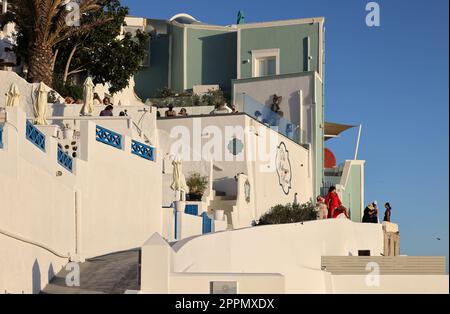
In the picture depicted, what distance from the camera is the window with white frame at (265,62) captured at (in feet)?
142

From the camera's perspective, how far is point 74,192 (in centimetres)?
1777

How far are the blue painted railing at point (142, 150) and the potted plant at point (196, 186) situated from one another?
6.15 metres

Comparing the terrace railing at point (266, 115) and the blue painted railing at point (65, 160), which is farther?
the terrace railing at point (266, 115)

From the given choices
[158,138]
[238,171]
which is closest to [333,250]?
[238,171]

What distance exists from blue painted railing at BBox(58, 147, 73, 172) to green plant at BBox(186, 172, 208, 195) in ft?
36.5

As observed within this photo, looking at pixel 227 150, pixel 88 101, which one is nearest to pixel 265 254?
pixel 88 101

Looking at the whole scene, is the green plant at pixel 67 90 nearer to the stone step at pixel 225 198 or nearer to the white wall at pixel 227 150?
the white wall at pixel 227 150

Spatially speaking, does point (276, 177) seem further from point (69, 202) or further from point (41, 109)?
point (69, 202)

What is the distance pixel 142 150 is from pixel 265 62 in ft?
74.6

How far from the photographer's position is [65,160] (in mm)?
17422

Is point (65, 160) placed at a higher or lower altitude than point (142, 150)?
lower

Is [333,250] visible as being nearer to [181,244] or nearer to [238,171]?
→ [238,171]

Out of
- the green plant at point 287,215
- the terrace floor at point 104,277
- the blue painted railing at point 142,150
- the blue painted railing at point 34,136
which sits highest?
the blue painted railing at point 142,150

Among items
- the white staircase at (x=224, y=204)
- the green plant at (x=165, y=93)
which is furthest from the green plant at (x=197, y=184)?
the green plant at (x=165, y=93)
